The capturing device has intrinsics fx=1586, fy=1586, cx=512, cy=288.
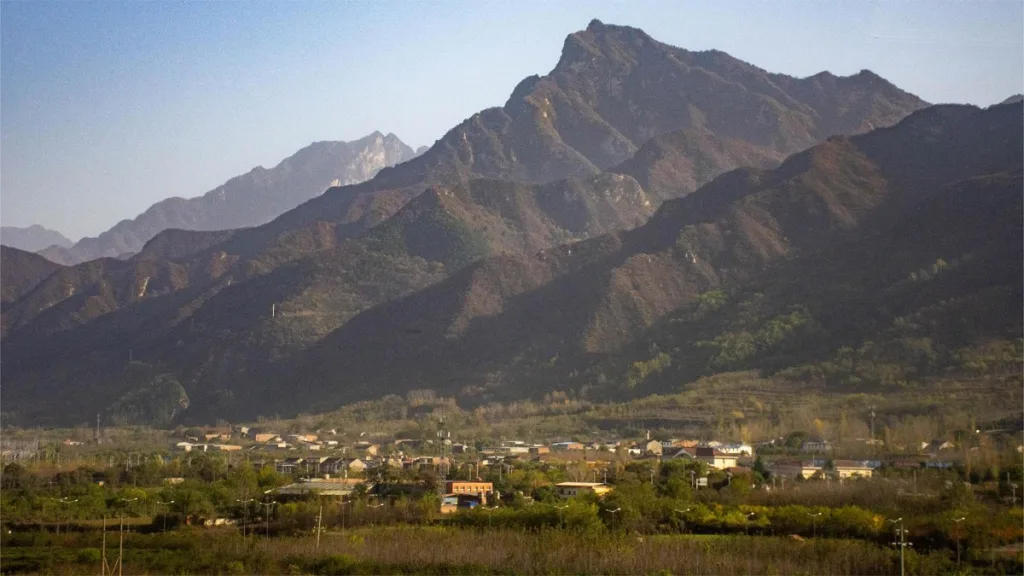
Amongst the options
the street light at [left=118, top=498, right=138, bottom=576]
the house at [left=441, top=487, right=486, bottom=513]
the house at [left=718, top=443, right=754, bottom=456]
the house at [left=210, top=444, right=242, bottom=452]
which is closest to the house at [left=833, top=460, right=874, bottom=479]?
the house at [left=718, top=443, right=754, bottom=456]

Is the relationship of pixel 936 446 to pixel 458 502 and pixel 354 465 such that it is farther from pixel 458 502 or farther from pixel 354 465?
pixel 354 465

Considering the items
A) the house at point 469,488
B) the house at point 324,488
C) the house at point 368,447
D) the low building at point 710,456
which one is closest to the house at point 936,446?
the low building at point 710,456

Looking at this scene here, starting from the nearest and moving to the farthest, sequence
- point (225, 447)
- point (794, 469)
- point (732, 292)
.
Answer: point (794, 469) < point (225, 447) < point (732, 292)

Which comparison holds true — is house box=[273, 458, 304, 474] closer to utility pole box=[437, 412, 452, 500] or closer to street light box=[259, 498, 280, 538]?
utility pole box=[437, 412, 452, 500]

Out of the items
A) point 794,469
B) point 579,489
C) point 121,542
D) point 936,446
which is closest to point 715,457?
point 794,469

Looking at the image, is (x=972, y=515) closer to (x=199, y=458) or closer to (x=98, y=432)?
(x=199, y=458)

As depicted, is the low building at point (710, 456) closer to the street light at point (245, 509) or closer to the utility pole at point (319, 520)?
the utility pole at point (319, 520)
